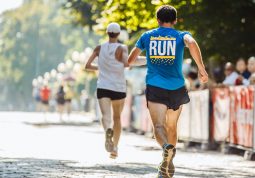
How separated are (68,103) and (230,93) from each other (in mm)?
26762

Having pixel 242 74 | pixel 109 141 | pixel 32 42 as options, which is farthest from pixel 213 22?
pixel 32 42

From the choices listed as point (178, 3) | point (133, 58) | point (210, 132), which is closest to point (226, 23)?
point (178, 3)

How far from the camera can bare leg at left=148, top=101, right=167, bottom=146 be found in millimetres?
8414

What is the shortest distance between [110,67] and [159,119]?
10.9ft

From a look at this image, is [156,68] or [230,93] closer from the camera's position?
[156,68]

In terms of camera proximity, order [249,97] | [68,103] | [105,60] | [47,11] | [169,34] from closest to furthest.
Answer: [169,34] → [105,60] → [249,97] → [68,103] → [47,11]

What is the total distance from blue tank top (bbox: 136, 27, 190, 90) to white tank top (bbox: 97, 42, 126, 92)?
10.1 feet

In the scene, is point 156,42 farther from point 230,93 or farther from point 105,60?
point 230,93

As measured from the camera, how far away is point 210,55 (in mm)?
22000

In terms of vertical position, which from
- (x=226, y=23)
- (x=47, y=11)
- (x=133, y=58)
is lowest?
(x=133, y=58)

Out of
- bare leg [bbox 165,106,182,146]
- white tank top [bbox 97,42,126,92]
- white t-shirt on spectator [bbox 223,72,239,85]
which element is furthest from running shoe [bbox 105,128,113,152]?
white t-shirt on spectator [bbox 223,72,239,85]

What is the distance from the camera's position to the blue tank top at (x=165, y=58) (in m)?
8.56

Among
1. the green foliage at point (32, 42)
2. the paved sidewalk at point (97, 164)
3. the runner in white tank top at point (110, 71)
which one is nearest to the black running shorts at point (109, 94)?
the runner in white tank top at point (110, 71)

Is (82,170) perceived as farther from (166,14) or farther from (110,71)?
(110,71)
